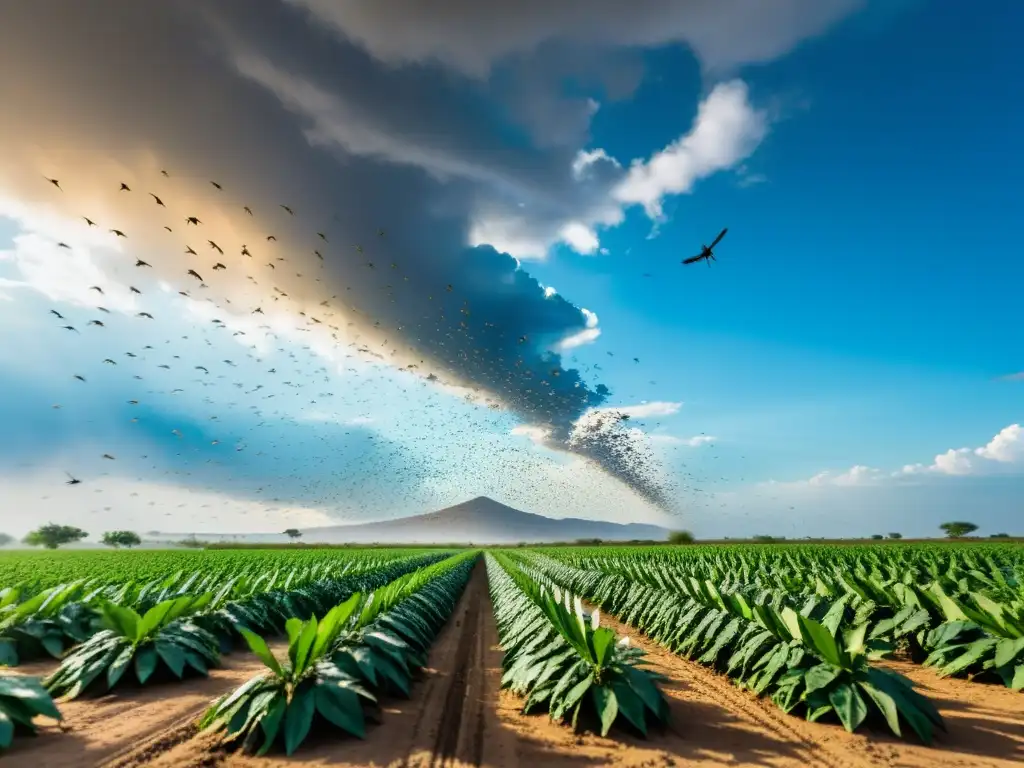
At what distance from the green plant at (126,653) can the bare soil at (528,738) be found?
228mm

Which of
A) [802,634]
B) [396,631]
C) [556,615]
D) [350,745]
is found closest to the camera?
[350,745]

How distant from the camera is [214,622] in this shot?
26.0ft

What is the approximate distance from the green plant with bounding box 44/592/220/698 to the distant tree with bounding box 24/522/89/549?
16088cm

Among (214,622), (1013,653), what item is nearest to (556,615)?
(1013,653)

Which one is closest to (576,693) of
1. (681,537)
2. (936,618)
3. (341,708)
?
(341,708)

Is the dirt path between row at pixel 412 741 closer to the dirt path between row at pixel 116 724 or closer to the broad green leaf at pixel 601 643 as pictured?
the dirt path between row at pixel 116 724

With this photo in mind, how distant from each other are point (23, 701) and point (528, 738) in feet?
12.2

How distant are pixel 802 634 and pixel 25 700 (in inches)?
240

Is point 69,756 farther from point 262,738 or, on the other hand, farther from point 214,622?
point 214,622

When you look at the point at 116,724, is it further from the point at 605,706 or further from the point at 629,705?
the point at 629,705

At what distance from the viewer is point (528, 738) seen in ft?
14.2

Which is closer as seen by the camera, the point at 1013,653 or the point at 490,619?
the point at 1013,653

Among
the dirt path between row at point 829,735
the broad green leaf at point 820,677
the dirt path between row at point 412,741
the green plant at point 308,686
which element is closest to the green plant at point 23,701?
the dirt path between row at point 412,741

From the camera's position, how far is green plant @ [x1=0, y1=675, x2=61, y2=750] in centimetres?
382
